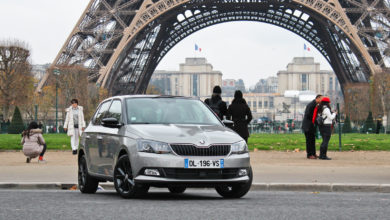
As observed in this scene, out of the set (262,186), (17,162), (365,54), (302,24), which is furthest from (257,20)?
(262,186)

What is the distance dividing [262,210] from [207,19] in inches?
A: 2468

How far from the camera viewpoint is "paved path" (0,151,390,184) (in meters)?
13.0

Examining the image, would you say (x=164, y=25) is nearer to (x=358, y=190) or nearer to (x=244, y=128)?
(x=244, y=128)

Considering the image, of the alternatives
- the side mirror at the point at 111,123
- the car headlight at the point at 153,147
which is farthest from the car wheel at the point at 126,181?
the side mirror at the point at 111,123

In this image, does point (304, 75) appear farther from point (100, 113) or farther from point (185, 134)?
point (185, 134)

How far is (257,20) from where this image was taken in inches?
2874

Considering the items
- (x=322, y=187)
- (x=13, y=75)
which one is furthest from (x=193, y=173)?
(x=13, y=75)

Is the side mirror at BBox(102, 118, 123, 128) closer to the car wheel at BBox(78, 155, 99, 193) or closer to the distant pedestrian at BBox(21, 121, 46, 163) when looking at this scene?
the car wheel at BBox(78, 155, 99, 193)

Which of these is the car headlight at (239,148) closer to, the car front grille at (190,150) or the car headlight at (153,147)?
the car front grille at (190,150)

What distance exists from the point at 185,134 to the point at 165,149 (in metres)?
0.39

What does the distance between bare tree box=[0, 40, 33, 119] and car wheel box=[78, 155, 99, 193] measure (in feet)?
156

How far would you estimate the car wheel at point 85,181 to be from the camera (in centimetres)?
1117

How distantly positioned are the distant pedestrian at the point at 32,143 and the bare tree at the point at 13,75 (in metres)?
40.4

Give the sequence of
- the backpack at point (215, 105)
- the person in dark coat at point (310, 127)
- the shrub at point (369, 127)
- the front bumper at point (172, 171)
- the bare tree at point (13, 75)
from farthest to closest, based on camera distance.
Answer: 1. the bare tree at point (13, 75)
2. the shrub at point (369, 127)
3. the person in dark coat at point (310, 127)
4. the backpack at point (215, 105)
5. the front bumper at point (172, 171)
